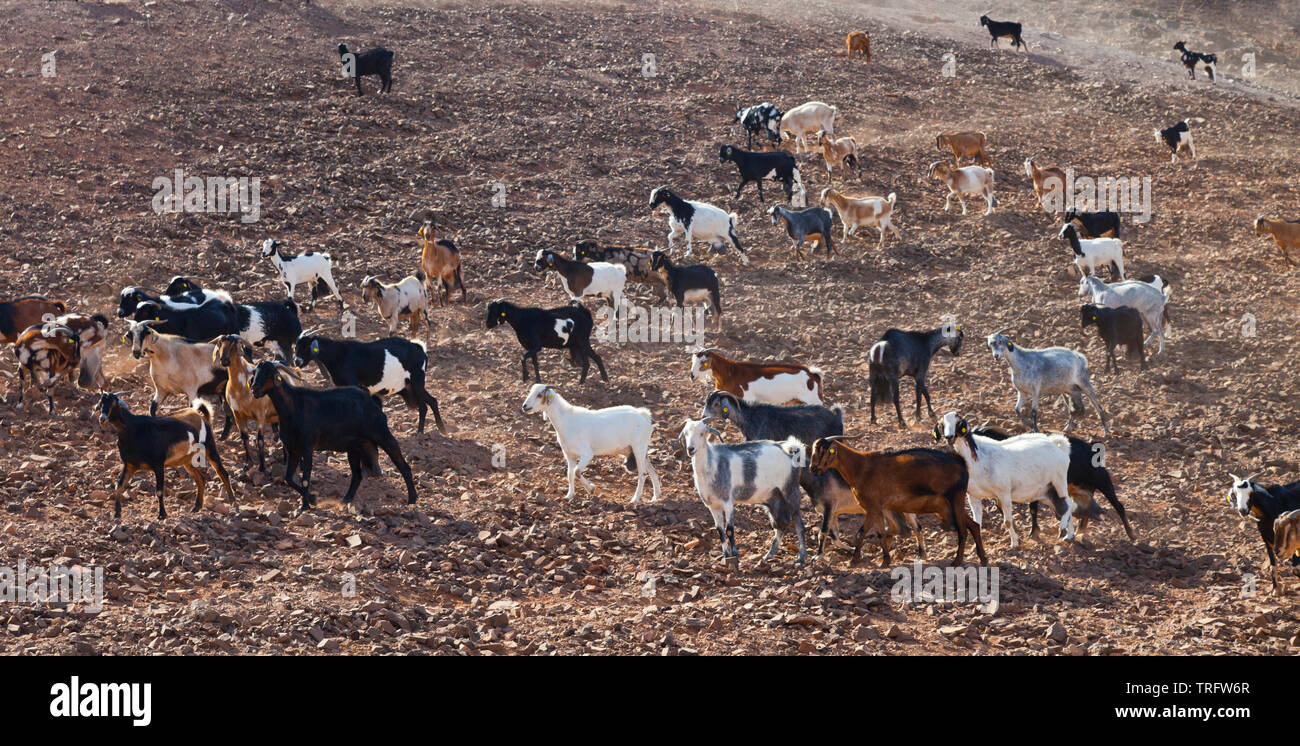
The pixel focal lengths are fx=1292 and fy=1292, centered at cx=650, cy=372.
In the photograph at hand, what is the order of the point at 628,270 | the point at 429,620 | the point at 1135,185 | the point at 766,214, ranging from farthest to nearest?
1. the point at 1135,185
2. the point at 766,214
3. the point at 628,270
4. the point at 429,620

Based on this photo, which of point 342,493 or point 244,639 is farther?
point 342,493

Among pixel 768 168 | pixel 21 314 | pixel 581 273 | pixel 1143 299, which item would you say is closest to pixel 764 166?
pixel 768 168

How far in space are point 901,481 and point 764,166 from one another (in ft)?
48.9

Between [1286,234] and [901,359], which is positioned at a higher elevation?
[1286,234]

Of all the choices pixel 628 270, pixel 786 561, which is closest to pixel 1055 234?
pixel 628 270

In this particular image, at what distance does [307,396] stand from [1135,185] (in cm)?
2019

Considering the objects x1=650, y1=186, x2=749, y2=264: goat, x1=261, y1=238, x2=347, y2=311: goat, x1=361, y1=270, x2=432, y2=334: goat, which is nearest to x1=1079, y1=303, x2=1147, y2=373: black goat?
x1=650, y1=186, x2=749, y2=264: goat

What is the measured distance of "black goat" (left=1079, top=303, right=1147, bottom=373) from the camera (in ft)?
60.3

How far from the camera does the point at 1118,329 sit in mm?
18438

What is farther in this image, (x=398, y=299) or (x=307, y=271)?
(x=307, y=271)

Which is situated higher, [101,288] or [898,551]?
[101,288]

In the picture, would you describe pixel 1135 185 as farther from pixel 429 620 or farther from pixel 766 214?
pixel 429 620

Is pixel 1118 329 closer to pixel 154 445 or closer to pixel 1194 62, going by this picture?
pixel 154 445

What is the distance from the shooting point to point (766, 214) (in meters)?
25.5
